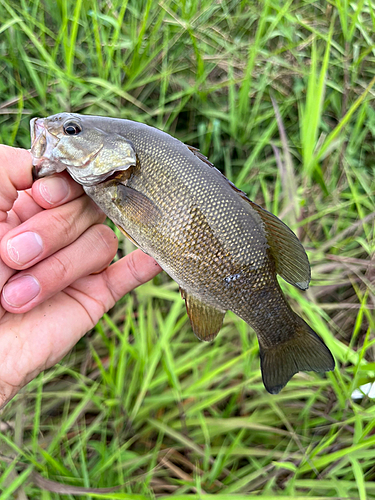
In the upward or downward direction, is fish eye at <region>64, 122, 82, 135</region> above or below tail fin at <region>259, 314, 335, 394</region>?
above

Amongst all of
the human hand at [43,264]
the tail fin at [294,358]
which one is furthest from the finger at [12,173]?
the tail fin at [294,358]

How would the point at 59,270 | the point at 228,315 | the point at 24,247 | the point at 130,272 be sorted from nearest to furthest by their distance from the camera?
the point at 24,247
the point at 59,270
the point at 130,272
the point at 228,315

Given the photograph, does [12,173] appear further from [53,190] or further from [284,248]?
[284,248]

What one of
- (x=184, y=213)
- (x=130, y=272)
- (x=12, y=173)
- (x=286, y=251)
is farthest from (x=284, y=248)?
(x=12, y=173)

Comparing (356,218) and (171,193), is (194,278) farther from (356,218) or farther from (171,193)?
(356,218)

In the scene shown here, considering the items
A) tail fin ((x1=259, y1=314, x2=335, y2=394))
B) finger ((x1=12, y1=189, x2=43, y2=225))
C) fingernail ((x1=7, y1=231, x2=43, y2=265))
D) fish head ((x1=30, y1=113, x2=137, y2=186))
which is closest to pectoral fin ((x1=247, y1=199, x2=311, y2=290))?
tail fin ((x1=259, y1=314, x2=335, y2=394))

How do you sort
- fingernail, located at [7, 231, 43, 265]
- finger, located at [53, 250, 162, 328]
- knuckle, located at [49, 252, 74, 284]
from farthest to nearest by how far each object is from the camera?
finger, located at [53, 250, 162, 328]
knuckle, located at [49, 252, 74, 284]
fingernail, located at [7, 231, 43, 265]

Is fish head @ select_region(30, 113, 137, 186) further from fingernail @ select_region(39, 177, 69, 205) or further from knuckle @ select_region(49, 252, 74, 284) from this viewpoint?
knuckle @ select_region(49, 252, 74, 284)
